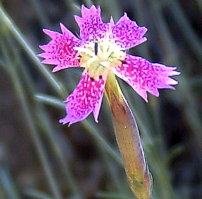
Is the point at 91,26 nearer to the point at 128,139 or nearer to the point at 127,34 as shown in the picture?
the point at 127,34

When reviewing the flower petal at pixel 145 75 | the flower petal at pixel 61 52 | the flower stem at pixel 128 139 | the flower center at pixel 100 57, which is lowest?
the flower stem at pixel 128 139

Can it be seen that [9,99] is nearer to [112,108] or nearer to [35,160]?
[35,160]

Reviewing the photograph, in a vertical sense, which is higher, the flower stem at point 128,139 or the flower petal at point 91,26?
the flower petal at point 91,26

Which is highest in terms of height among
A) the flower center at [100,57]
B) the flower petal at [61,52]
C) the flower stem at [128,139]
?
the flower petal at [61,52]

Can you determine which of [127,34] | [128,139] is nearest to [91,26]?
[127,34]

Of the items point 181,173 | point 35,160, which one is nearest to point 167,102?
point 181,173
